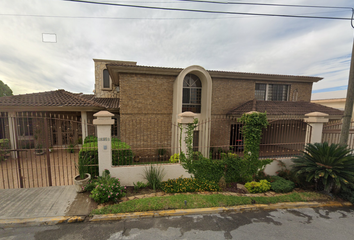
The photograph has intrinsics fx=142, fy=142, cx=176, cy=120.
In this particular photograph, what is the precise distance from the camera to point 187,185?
17.2 feet

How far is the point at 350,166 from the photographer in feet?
15.4

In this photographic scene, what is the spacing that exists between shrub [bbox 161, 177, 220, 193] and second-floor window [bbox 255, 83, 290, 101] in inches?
352

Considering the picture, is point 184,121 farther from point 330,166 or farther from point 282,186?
point 330,166

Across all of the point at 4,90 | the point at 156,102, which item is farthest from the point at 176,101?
the point at 4,90

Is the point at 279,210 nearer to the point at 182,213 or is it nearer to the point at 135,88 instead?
the point at 182,213

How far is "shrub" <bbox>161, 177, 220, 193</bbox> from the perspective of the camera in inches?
200

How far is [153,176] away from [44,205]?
3.14 m

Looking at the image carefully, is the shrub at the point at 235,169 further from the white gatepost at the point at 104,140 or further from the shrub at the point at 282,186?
the white gatepost at the point at 104,140

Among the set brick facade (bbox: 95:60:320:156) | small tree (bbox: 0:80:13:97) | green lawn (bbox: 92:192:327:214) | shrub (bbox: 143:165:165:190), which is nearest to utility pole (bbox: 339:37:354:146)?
green lawn (bbox: 92:192:327:214)

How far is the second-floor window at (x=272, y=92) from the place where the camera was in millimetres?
11328

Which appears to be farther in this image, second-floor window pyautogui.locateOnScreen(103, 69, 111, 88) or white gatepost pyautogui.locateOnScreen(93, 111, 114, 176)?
second-floor window pyautogui.locateOnScreen(103, 69, 111, 88)

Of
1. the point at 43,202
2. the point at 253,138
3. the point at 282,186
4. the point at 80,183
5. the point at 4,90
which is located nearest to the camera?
the point at 43,202

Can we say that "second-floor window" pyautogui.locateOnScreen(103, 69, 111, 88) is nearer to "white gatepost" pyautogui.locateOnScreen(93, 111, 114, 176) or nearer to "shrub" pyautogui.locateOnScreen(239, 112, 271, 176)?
"white gatepost" pyautogui.locateOnScreen(93, 111, 114, 176)

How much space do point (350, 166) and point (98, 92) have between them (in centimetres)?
1635
